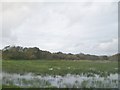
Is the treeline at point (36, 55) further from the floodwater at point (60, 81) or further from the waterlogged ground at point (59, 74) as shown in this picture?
the floodwater at point (60, 81)

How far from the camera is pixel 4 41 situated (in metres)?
3.38

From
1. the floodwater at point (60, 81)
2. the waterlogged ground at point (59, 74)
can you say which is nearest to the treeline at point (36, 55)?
the waterlogged ground at point (59, 74)

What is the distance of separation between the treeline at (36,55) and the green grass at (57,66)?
46 mm

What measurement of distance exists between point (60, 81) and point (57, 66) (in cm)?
17

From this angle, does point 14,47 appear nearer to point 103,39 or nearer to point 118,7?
point 103,39

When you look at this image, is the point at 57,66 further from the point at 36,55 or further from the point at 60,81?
the point at 36,55

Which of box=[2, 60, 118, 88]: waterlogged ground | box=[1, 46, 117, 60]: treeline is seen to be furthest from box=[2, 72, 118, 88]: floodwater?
box=[1, 46, 117, 60]: treeline

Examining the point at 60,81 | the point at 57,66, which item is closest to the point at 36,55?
the point at 57,66

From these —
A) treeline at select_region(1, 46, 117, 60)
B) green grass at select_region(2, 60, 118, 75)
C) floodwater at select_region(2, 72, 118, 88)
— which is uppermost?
treeline at select_region(1, 46, 117, 60)

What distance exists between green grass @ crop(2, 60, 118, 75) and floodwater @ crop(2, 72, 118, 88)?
0.05 meters

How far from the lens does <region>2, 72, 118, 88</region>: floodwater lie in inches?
131

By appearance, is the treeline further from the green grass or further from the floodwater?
the floodwater

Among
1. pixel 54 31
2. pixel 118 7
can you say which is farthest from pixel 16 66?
pixel 118 7

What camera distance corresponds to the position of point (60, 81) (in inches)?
132
